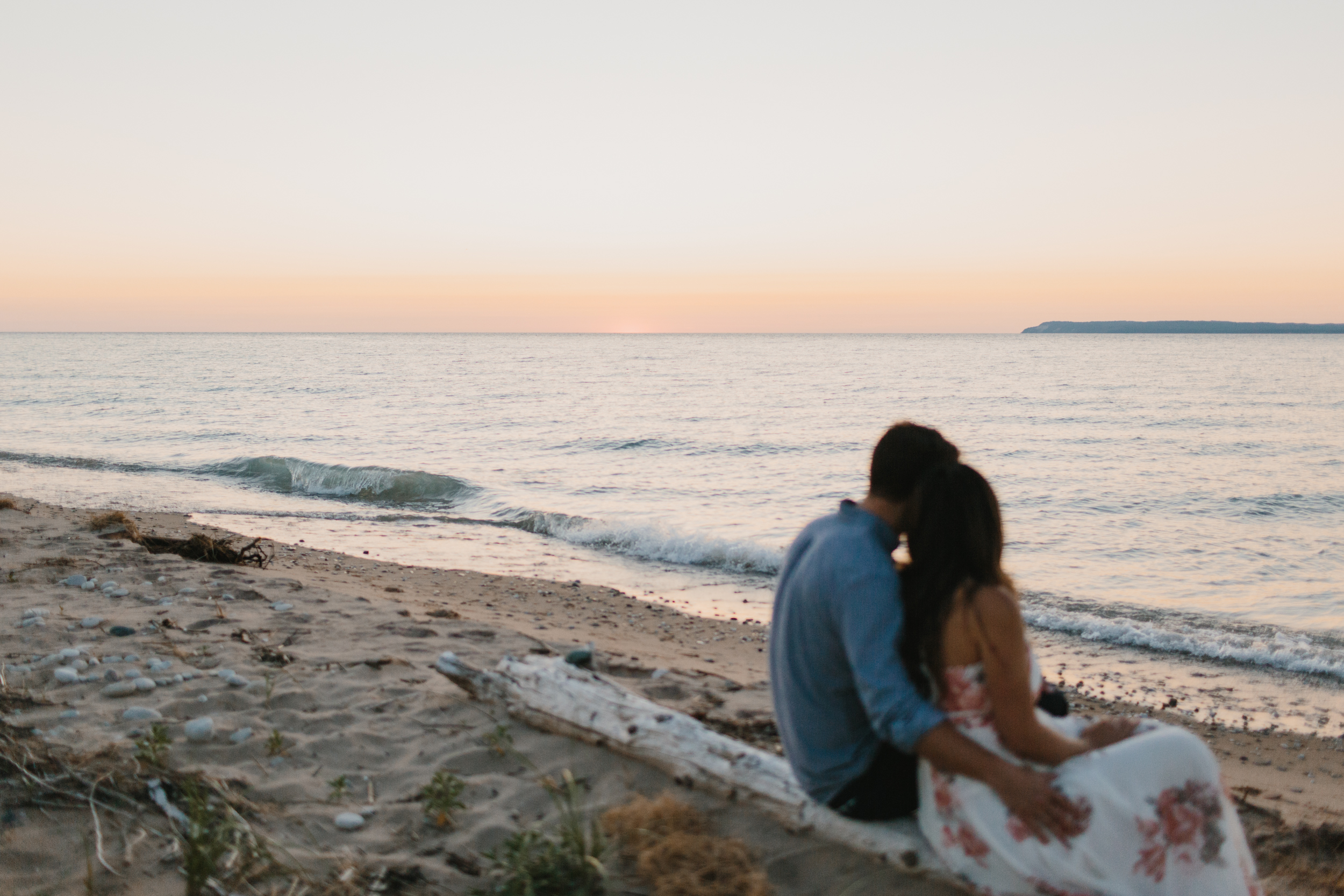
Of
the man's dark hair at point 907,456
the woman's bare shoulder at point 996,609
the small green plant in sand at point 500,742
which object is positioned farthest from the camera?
the small green plant in sand at point 500,742

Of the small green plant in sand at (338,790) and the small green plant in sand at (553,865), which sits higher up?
the small green plant in sand at (553,865)

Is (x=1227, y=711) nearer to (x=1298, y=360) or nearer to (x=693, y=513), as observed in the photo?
(x=693, y=513)

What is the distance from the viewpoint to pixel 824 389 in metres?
44.3

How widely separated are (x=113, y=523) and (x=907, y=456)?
10385 millimetres

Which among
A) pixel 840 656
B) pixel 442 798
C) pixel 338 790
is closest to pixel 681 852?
pixel 840 656

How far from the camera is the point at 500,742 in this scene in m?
4.21

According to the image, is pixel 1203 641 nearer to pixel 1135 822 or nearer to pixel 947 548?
pixel 1135 822

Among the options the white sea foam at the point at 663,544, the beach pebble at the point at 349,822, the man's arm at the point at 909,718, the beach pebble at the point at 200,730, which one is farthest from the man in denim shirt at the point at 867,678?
the white sea foam at the point at 663,544

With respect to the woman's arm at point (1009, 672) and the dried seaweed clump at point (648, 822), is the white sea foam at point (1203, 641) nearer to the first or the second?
the dried seaweed clump at point (648, 822)

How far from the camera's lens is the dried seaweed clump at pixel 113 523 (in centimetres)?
962

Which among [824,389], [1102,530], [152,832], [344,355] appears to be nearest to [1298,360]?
[824,389]

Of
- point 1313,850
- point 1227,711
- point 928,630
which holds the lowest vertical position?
point 1227,711

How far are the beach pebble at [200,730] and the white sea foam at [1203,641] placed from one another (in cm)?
810

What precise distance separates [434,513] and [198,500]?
4.64 metres
